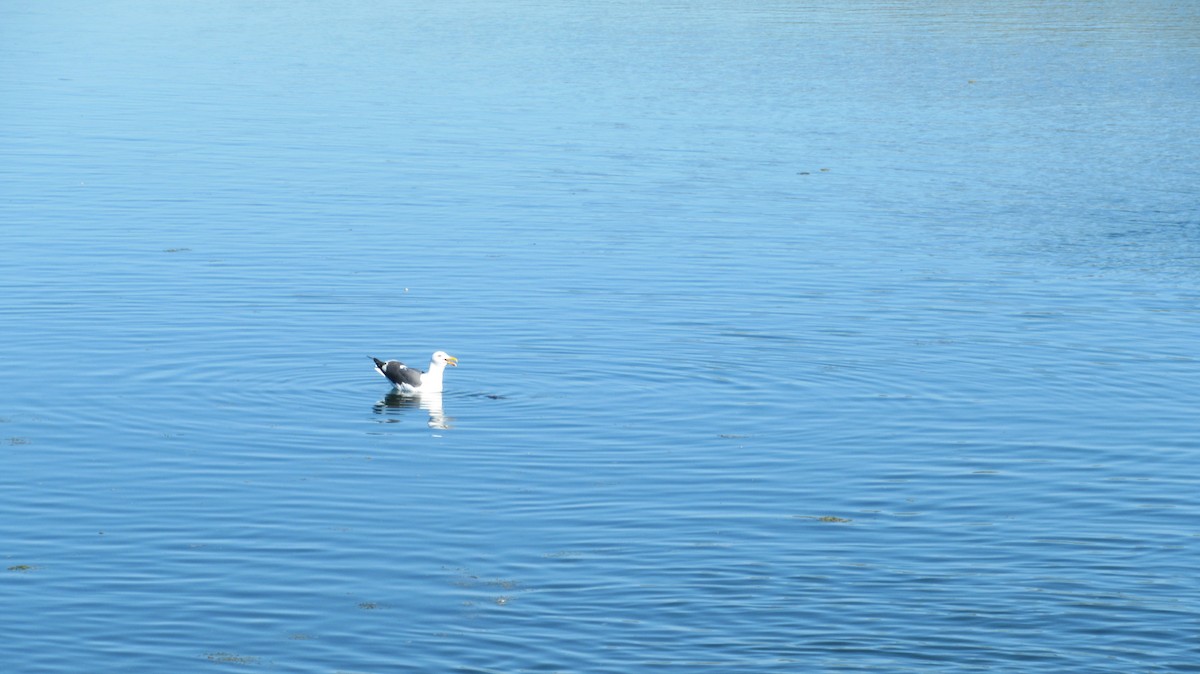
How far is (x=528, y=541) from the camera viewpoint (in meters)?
15.0

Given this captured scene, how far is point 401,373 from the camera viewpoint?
64.7 feet

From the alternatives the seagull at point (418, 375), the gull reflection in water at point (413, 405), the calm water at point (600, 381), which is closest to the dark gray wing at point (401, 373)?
the seagull at point (418, 375)

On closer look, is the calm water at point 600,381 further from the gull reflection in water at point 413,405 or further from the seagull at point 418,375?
the seagull at point 418,375

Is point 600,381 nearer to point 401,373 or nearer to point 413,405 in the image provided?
point 413,405

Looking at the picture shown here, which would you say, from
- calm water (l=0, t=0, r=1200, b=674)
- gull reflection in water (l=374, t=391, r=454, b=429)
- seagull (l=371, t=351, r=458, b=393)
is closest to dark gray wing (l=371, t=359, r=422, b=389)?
seagull (l=371, t=351, r=458, b=393)

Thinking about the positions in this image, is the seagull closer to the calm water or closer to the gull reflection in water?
the gull reflection in water

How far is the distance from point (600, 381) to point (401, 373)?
225cm

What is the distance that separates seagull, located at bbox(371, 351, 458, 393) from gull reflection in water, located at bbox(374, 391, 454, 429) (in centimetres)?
7

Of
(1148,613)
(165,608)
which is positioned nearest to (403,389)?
(165,608)

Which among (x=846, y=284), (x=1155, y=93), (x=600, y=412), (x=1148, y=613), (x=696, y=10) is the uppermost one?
(x=696, y=10)

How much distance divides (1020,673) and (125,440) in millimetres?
9474

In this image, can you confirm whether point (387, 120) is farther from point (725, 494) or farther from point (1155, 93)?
point (725, 494)

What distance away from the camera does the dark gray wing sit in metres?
19.7

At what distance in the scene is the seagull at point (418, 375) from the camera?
775 inches
